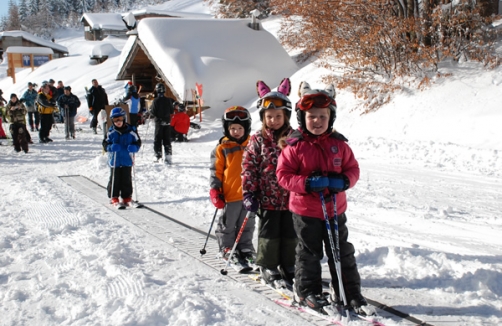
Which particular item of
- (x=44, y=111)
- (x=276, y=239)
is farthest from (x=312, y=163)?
(x=44, y=111)

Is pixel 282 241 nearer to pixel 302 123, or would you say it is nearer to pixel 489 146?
pixel 302 123

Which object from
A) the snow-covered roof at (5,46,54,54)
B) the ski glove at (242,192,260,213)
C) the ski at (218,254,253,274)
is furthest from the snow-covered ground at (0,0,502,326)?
the snow-covered roof at (5,46,54,54)

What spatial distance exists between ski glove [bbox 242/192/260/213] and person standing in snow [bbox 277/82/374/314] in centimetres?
40

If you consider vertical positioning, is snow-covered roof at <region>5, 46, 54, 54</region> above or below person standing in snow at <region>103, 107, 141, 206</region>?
above

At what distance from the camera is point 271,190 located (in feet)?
12.8

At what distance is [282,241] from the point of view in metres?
4.00

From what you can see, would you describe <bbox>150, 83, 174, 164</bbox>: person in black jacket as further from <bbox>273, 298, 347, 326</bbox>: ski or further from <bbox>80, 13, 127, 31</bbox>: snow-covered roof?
<bbox>80, 13, 127, 31</bbox>: snow-covered roof

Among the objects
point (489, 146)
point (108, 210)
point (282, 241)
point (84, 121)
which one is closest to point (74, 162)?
point (108, 210)

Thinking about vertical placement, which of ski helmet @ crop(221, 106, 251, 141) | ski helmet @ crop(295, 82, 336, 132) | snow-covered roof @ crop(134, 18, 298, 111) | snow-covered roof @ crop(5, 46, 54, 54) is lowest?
ski helmet @ crop(221, 106, 251, 141)

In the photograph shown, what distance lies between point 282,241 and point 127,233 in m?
2.35

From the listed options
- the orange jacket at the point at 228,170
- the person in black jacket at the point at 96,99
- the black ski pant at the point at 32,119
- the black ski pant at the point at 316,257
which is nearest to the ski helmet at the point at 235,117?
the orange jacket at the point at 228,170

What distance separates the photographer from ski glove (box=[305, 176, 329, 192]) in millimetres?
3199

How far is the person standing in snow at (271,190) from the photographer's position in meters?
3.90

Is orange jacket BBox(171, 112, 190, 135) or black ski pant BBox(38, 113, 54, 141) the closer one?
orange jacket BBox(171, 112, 190, 135)
